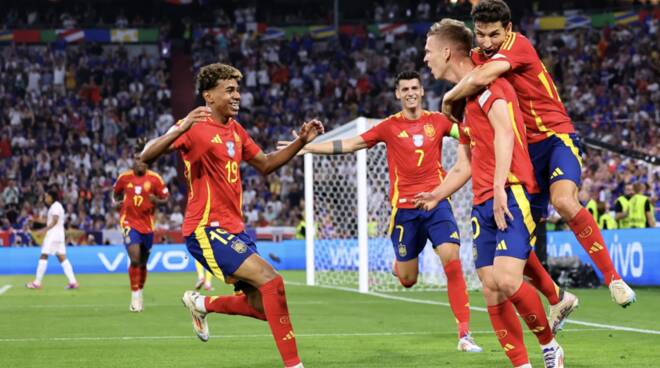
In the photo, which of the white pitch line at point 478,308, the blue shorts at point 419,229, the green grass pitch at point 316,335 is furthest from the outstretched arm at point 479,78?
the white pitch line at point 478,308

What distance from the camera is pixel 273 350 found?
34.1ft

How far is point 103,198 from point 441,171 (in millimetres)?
25822

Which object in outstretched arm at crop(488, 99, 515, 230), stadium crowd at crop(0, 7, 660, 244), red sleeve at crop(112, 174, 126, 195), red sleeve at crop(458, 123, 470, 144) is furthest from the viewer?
stadium crowd at crop(0, 7, 660, 244)

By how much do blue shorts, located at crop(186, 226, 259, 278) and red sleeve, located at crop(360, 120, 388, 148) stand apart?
10.4ft

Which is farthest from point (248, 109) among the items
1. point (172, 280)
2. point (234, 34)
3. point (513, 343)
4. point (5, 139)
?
point (513, 343)

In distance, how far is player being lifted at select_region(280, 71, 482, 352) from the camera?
11.1 meters

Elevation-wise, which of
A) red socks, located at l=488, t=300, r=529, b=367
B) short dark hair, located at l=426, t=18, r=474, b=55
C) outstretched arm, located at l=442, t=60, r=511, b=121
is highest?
short dark hair, located at l=426, t=18, r=474, b=55

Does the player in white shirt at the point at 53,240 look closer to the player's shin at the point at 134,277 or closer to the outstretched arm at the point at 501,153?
the player's shin at the point at 134,277

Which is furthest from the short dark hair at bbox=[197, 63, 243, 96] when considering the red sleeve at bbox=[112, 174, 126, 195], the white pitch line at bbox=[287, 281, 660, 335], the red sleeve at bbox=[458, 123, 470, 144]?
the red sleeve at bbox=[112, 174, 126, 195]

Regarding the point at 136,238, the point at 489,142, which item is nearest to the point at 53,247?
the point at 136,238

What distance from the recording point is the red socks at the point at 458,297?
34.0 ft

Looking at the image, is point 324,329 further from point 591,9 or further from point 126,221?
point 591,9

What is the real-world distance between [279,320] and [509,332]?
1763 millimetres

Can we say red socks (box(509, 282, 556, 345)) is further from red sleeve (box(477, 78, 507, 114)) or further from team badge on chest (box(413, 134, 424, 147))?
team badge on chest (box(413, 134, 424, 147))
